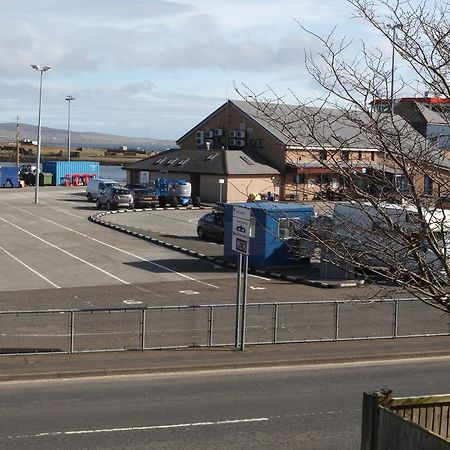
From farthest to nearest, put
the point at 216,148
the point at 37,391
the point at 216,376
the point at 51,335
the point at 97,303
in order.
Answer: the point at 216,148 → the point at 97,303 → the point at 51,335 → the point at 216,376 → the point at 37,391

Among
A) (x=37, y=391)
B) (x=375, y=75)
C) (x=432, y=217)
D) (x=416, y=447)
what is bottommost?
(x=37, y=391)

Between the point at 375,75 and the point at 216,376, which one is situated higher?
the point at 375,75

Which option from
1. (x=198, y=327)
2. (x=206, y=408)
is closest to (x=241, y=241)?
(x=198, y=327)

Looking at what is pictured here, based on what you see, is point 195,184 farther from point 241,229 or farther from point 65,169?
point 241,229

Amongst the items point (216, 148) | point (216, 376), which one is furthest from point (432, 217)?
point (216, 148)

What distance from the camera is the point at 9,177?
80.0 meters

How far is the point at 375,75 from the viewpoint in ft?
29.2

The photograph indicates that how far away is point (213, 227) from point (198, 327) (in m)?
19.9

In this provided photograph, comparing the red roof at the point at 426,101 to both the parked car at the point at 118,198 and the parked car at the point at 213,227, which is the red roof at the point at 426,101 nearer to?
the parked car at the point at 213,227

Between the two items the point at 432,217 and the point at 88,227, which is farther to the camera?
the point at 88,227

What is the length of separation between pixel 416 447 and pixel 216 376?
915cm

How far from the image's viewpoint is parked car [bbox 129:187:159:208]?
58875 millimetres

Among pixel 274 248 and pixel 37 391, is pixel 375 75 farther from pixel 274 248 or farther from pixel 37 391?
pixel 274 248

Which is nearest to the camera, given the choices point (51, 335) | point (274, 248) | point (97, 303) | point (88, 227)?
point (51, 335)
